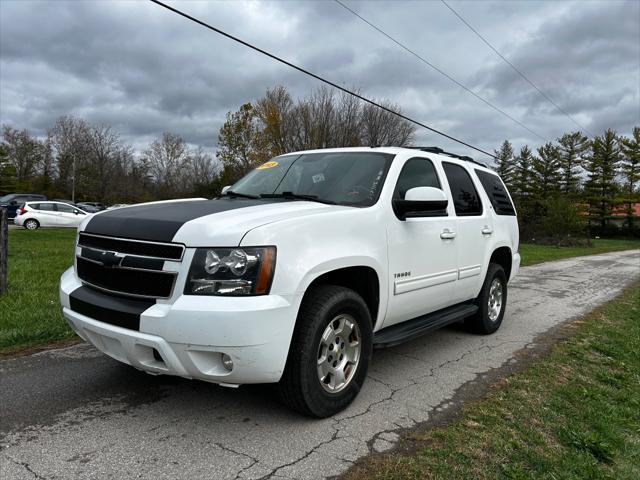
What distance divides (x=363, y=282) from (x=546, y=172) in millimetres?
64642

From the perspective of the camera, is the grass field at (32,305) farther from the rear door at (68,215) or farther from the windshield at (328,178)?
the rear door at (68,215)

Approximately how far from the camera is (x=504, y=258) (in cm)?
618

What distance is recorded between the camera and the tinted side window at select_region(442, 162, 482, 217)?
4.95 m

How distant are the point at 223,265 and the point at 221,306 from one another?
0.77 feet

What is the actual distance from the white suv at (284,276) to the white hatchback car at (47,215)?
21.5 metres

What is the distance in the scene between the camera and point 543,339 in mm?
5684

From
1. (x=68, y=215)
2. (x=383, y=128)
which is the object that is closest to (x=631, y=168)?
(x=383, y=128)

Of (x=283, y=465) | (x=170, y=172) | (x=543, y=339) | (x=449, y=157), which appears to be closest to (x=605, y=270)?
(x=543, y=339)

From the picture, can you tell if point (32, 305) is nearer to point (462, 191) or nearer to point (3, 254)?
point (3, 254)

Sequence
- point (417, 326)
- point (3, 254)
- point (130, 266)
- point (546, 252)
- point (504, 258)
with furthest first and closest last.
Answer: point (546, 252) < point (3, 254) < point (504, 258) < point (417, 326) < point (130, 266)

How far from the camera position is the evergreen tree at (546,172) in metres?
61.0

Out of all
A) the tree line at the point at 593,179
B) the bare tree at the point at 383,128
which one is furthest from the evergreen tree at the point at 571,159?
the bare tree at the point at 383,128

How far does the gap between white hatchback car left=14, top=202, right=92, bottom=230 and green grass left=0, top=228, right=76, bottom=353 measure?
13.6 metres

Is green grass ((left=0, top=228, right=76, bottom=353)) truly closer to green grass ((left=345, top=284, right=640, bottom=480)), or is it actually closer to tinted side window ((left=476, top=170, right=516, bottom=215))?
green grass ((left=345, top=284, right=640, bottom=480))
